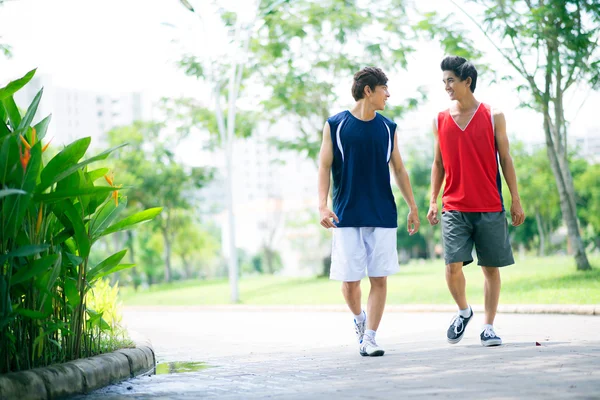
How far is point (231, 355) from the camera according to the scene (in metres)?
7.68

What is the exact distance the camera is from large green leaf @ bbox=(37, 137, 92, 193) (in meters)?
5.17

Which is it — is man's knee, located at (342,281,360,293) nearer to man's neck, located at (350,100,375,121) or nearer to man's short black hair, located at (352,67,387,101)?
man's neck, located at (350,100,375,121)

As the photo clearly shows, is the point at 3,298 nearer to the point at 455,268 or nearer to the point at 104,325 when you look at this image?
the point at 104,325

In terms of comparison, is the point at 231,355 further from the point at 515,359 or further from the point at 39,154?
the point at 39,154

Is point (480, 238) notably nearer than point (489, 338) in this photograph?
No

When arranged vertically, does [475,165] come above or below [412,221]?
above

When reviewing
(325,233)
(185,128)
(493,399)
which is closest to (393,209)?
(493,399)

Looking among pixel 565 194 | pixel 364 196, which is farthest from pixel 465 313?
pixel 565 194

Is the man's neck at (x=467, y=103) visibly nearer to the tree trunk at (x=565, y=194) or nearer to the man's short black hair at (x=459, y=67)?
the man's short black hair at (x=459, y=67)

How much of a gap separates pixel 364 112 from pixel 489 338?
6.44 feet

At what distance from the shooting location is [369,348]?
6.64 meters

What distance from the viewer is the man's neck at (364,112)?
272 inches

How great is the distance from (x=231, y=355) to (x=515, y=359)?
2.70 metres

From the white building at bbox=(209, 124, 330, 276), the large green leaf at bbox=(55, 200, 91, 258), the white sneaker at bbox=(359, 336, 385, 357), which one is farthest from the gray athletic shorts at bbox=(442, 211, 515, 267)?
the white building at bbox=(209, 124, 330, 276)
